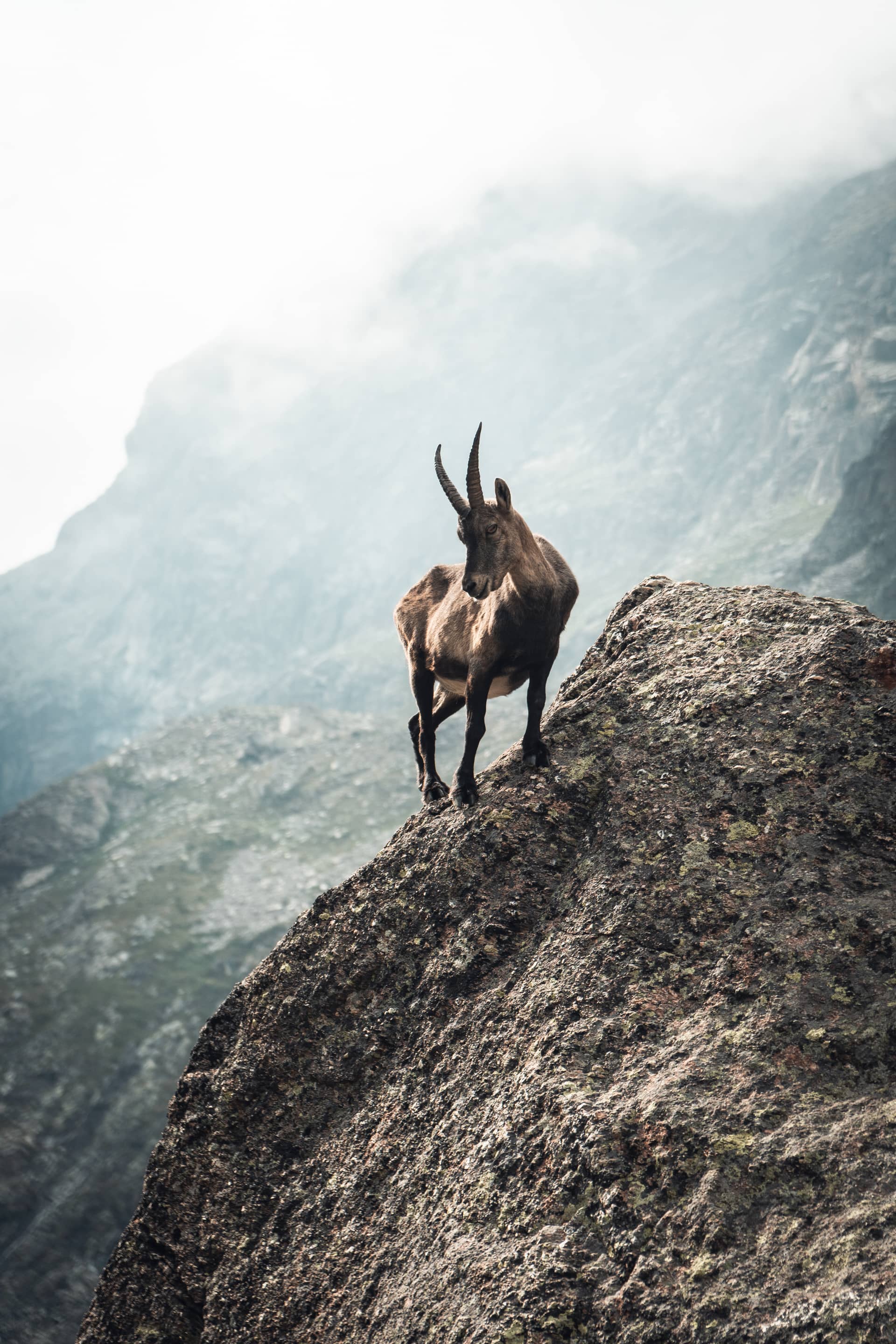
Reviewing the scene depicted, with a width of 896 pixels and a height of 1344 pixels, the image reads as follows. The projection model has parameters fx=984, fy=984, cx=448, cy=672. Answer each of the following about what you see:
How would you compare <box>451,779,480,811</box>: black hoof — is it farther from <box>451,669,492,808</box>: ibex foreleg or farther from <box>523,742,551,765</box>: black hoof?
<box>523,742,551,765</box>: black hoof

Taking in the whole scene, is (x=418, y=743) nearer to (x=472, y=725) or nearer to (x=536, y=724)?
(x=472, y=725)

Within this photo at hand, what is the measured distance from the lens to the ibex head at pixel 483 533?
10758mm

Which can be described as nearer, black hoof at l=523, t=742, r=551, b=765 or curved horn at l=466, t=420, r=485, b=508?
curved horn at l=466, t=420, r=485, b=508

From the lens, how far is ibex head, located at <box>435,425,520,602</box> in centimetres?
Answer: 1076

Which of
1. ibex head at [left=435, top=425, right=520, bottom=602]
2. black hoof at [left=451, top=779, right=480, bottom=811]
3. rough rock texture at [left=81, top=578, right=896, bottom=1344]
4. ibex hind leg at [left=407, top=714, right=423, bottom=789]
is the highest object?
ibex head at [left=435, top=425, right=520, bottom=602]

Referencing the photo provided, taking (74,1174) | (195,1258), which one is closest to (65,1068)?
(74,1174)

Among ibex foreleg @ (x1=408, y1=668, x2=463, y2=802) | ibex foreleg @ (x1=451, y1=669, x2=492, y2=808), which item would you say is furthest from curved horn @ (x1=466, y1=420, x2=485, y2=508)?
ibex foreleg @ (x1=408, y1=668, x2=463, y2=802)

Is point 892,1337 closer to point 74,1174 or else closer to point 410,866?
point 410,866

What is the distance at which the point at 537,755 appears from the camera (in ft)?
38.4

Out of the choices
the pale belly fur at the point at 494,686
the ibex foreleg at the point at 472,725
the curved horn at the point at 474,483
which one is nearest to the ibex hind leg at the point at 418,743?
the pale belly fur at the point at 494,686

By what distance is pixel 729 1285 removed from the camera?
22.9 feet

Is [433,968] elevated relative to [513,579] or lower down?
lower down

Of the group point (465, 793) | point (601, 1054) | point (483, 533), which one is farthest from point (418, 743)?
point (601, 1054)

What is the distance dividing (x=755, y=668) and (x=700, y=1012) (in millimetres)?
4021
